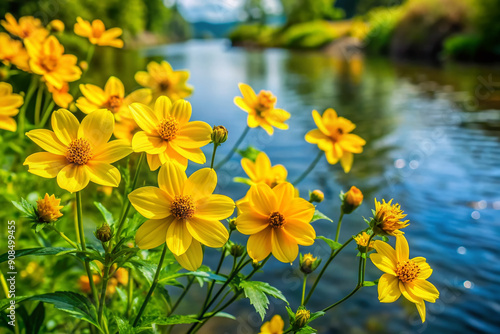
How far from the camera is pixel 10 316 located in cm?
96

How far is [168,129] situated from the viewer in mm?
855

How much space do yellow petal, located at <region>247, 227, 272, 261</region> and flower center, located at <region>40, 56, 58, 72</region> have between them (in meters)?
0.88

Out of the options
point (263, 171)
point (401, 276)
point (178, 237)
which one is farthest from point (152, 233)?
point (401, 276)

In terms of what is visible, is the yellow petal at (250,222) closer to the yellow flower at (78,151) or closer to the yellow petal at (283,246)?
the yellow petal at (283,246)

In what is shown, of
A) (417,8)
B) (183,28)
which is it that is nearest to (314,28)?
(417,8)

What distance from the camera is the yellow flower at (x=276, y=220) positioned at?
834 millimetres

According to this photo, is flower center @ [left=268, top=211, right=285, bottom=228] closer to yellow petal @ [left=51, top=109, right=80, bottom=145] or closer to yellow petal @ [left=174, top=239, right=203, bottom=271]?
yellow petal @ [left=174, top=239, right=203, bottom=271]

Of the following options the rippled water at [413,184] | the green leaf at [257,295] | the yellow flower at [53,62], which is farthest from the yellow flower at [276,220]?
the rippled water at [413,184]

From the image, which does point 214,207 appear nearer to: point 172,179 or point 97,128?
point 172,179

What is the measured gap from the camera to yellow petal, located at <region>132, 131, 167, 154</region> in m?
0.81

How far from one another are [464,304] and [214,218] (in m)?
2.52

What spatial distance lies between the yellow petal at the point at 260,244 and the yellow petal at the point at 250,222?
0.02 m

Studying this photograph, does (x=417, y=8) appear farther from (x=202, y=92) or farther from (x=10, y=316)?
(x=10, y=316)

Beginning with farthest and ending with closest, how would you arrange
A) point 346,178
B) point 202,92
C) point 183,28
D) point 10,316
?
point 183,28
point 202,92
point 346,178
point 10,316
